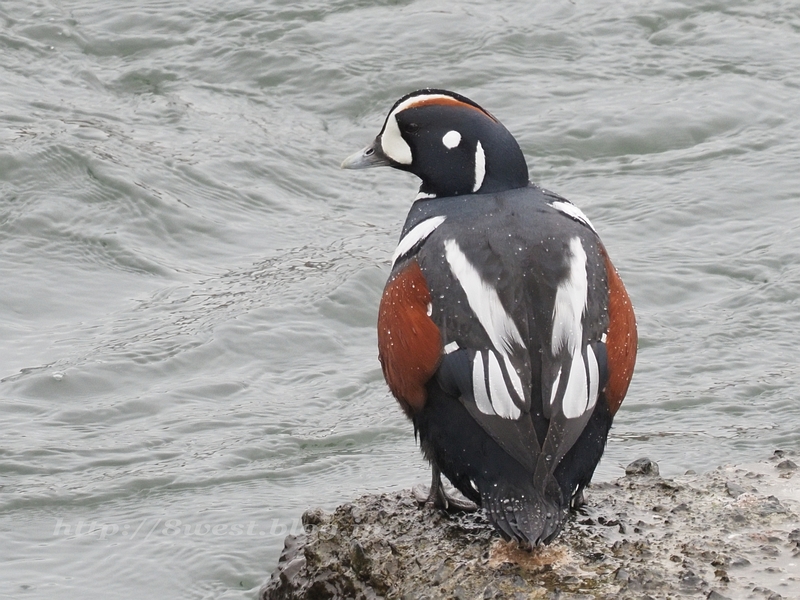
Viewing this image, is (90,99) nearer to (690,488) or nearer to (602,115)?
(602,115)

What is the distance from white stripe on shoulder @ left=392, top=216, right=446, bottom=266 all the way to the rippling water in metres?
1.83

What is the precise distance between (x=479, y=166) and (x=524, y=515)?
1.52 m

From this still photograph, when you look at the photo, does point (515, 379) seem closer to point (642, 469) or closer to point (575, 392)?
point (575, 392)

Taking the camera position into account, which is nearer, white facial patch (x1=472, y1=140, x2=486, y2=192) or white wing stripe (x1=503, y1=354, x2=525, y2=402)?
white wing stripe (x1=503, y1=354, x2=525, y2=402)

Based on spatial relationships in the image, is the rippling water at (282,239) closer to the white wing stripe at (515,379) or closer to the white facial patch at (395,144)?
the white facial patch at (395,144)

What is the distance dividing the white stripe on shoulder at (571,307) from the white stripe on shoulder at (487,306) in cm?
13

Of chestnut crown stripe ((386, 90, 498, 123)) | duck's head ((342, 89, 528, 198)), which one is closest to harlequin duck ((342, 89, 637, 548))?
duck's head ((342, 89, 528, 198))

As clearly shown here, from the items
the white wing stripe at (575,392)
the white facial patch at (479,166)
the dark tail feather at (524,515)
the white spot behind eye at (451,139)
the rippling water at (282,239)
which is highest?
the white spot behind eye at (451,139)

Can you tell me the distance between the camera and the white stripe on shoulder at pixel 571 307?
14.0 feet

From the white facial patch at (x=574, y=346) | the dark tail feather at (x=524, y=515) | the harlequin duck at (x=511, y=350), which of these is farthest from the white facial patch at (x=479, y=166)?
the dark tail feather at (x=524, y=515)

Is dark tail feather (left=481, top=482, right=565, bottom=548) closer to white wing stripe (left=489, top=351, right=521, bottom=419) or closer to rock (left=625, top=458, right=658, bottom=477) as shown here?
white wing stripe (left=489, top=351, right=521, bottom=419)

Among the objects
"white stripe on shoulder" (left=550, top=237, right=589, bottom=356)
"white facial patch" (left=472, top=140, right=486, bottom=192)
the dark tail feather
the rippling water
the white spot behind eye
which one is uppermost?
the white spot behind eye

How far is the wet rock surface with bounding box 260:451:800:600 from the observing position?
4.26m

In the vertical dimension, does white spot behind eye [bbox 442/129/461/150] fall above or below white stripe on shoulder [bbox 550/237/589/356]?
above
